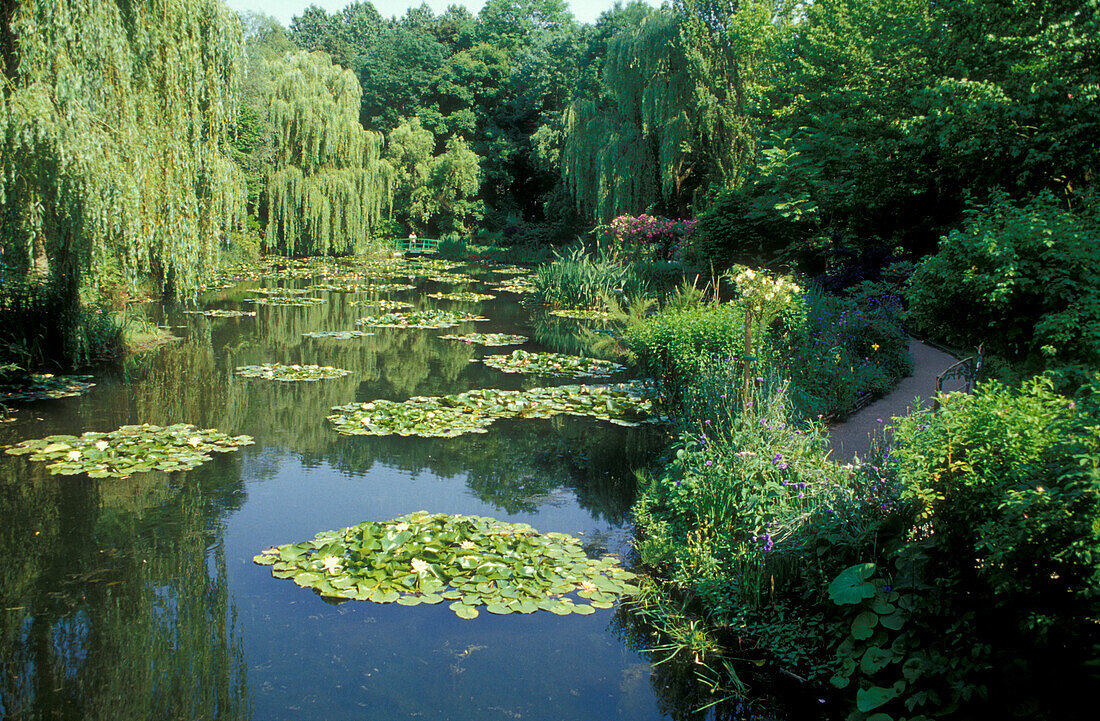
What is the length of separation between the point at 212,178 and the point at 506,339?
18.8ft

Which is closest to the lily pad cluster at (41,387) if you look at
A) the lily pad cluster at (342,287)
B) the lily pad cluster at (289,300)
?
the lily pad cluster at (289,300)

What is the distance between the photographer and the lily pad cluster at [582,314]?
56.5 ft

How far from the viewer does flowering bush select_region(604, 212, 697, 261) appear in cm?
2136

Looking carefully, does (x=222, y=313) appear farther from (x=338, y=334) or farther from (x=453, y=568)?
(x=453, y=568)

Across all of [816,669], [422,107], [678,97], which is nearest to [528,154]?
[422,107]

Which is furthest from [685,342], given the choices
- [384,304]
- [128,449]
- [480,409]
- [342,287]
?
[342,287]

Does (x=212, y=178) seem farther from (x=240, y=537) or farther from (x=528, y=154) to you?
(x=528, y=154)

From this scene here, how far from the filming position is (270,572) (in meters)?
4.94

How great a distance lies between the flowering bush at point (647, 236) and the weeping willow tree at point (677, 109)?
133cm

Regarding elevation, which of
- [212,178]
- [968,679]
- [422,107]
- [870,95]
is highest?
[422,107]

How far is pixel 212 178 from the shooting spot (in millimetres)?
9852

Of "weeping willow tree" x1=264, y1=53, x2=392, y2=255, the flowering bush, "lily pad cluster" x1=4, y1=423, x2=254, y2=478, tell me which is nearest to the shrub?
"lily pad cluster" x1=4, y1=423, x2=254, y2=478

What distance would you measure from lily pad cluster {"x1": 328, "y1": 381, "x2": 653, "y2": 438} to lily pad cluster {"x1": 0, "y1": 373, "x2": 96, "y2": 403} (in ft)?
10.2

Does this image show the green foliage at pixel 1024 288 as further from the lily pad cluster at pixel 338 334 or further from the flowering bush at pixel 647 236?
the flowering bush at pixel 647 236
